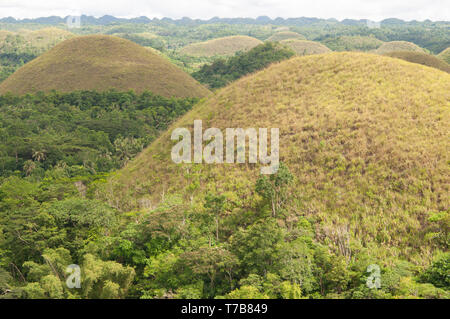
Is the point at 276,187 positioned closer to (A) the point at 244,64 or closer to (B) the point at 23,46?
(A) the point at 244,64

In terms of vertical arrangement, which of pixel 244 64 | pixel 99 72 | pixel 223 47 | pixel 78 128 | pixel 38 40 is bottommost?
pixel 78 128

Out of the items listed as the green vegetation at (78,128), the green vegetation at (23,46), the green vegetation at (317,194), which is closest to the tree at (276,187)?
the green vegetation at (317,194)

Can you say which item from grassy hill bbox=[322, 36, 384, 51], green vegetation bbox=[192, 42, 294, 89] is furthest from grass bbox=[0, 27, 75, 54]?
grassy hill bbox=[322, 36, 384, 51]

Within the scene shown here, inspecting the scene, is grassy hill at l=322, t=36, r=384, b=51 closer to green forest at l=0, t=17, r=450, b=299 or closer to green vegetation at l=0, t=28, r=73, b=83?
green vegetation at l=0, t=28, r=73, b=83

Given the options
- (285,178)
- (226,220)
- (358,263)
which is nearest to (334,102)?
(285,178)

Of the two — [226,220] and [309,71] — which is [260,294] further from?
[309,71]

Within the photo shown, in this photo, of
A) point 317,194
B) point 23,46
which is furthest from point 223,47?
point 317,194

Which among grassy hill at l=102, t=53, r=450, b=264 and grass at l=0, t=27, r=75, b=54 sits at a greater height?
grass at l=0, t=27, r=75, b=54
